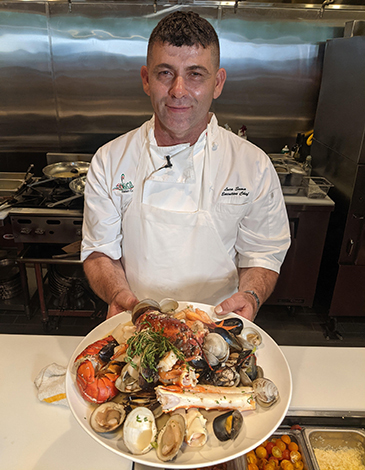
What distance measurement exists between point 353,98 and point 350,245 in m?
1.03

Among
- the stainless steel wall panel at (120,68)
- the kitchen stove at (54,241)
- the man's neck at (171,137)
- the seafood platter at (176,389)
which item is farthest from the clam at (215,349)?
the stainless steel wall panel at (120,68)

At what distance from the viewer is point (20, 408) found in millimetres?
1148

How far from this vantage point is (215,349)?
98 centimetres

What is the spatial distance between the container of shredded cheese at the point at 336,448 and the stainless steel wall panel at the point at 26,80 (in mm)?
3147

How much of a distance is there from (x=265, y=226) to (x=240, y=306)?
0.49 metres

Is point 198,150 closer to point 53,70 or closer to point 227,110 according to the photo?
point 227,110

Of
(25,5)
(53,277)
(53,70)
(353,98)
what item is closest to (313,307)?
(353,98)

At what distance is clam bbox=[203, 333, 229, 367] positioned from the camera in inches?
38.6

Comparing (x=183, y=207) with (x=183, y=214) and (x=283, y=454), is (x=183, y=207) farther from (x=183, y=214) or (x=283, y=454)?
(x=283, y=454)

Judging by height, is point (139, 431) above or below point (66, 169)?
above

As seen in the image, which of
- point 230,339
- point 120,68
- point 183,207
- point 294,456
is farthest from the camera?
point 120,68

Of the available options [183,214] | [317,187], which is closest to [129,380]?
[183,214]

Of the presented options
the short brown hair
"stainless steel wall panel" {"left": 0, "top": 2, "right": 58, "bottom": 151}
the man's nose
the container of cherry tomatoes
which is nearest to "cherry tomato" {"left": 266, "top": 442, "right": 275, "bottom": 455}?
the container of cherry tomatoes

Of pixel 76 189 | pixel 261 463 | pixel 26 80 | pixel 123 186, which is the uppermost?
pixel 26 80
